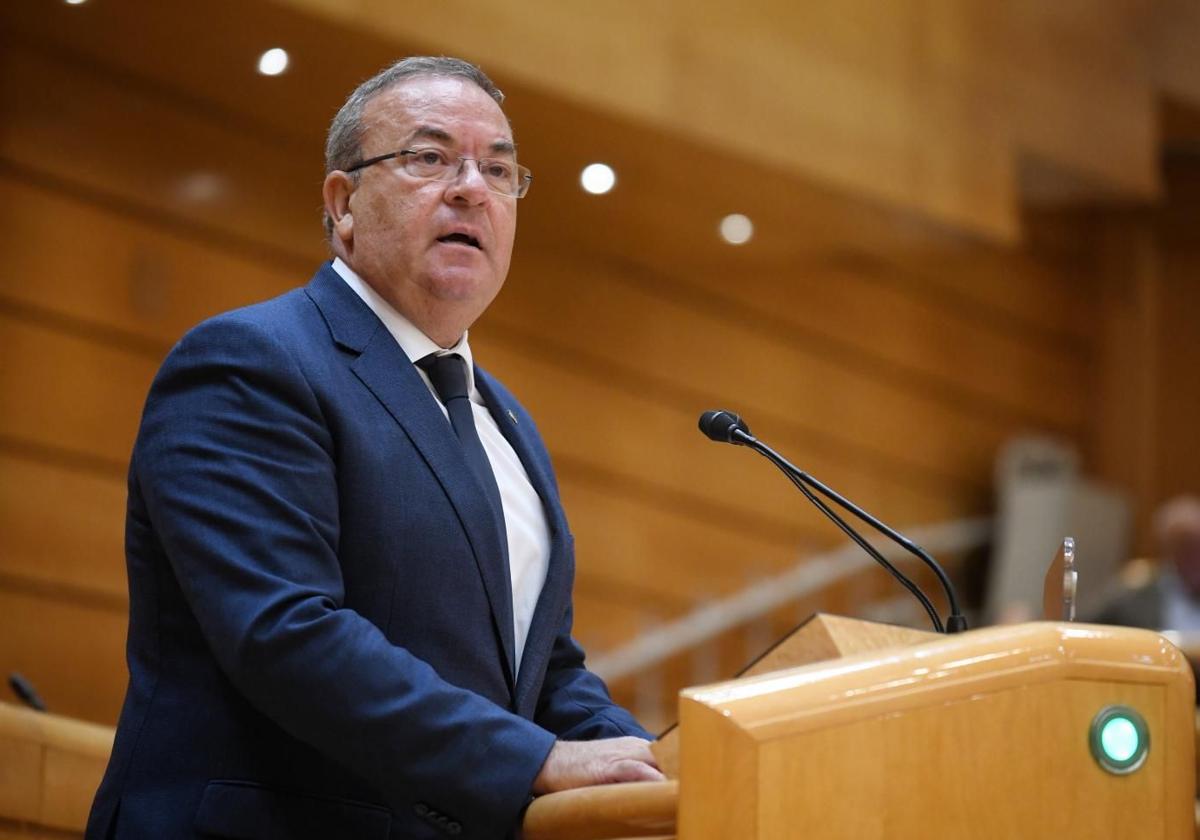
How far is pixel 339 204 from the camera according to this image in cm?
209

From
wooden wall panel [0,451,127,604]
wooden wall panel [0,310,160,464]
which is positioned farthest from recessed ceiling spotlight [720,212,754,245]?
wooden wall panel [0,451,127,604]

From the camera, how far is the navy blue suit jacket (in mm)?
1555

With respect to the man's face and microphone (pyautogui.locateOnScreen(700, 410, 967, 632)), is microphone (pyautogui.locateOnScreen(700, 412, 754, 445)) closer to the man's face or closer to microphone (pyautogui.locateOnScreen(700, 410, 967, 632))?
microphone (pyautogui.locateOnScreen(700, 410, 967, 632))

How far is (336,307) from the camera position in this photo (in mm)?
1921

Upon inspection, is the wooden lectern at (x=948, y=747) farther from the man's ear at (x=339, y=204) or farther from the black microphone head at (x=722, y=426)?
the man's ear at (x=339, y=204)

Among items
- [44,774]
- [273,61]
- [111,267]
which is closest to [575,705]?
[44,774]

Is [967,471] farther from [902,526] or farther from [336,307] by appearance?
[336,307]

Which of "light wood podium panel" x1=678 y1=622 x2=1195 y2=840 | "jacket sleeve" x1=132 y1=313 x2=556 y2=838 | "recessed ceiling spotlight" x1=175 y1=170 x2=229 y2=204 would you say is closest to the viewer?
"light wood podium panel" x1=678 y1=622 x2=1195 y2=840

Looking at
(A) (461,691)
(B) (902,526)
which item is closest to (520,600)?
(A) (461,691)

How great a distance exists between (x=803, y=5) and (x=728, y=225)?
0.72 meters

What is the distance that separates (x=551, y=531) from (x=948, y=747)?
29.4 inches

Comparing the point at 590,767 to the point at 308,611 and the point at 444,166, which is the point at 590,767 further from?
the point at 444,166

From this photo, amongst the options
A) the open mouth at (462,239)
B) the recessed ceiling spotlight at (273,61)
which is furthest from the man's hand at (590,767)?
the recessed ceiling spotlight at (273,61)

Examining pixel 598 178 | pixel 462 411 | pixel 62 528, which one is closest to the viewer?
pixel 462 411
